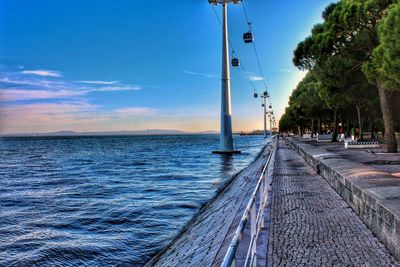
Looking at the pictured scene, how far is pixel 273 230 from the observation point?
699 centimetres

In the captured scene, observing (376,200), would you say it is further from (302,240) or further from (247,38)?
(247,38)

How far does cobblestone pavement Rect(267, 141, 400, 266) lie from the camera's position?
17.4 ft

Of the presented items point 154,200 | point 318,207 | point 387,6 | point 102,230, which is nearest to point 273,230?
point 318,207

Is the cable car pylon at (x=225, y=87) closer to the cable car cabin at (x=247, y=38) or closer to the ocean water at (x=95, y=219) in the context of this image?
the cable car cabin at (x=247, y=38)

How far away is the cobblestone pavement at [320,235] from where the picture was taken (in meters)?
5.31

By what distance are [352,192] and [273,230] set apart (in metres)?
2.52

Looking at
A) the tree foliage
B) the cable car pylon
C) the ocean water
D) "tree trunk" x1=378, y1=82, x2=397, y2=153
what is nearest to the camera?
the ocean water

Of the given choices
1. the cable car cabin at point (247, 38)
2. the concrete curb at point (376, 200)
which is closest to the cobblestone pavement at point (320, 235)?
the concrete curb at point (376, 200)

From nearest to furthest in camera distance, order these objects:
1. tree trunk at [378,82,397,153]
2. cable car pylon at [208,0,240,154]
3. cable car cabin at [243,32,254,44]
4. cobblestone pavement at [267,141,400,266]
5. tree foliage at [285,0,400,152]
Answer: cobblestone pavement at [267,141,400,266]
tree foliage at [285,0,400,152]
tree trunk at [378,82,397,153]
cable car cabin at [243,32,254,44]
cable car pylon at [208,0,240,154]

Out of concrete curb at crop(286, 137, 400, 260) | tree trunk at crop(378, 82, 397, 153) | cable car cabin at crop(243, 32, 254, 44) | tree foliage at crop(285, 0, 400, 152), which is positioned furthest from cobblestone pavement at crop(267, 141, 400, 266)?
cable car cabin at crop(243, 32, 254, 44)

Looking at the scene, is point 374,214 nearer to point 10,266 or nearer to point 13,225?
point 10,266

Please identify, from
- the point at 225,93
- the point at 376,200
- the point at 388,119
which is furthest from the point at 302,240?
the point at 225,93

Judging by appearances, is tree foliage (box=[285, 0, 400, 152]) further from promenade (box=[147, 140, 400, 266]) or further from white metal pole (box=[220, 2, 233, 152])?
white metal pole (box=[220, 2, 233, 152])

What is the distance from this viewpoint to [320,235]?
21.7 ft
